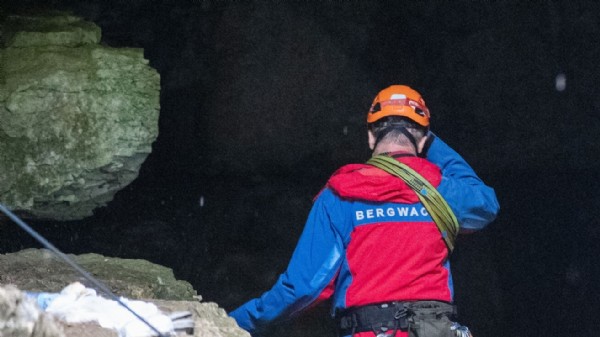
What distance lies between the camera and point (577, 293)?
546 centimetres

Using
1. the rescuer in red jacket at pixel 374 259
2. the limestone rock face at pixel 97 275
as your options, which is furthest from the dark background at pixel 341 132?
the rescuer in red jacket at pixel 374 259

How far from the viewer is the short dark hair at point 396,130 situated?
2904 millimetres

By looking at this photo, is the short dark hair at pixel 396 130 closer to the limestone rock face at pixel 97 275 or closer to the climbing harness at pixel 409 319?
the climbing harness at pixel 409 319

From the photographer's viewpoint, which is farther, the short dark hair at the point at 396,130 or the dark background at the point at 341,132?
the dark background at the point at 341,132

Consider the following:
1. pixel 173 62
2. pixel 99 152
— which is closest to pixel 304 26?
pixel 173 62

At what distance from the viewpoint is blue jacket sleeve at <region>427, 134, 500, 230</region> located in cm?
278

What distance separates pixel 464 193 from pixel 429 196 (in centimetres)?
18

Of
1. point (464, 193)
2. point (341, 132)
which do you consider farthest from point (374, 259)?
point (341, 132)

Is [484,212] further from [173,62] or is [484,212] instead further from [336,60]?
[173,62]

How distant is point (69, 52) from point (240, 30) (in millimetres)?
1227

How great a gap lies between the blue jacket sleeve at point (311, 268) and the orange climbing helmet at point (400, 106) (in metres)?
0.43

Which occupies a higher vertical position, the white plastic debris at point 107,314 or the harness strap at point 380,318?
the white plastic debris at point 107,314

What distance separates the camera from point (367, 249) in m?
2.67

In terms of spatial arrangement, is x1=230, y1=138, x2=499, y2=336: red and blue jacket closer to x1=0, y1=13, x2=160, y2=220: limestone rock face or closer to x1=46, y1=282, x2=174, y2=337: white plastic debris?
x1=46, y1=282, x2=174, y2=337: white plastic debris
